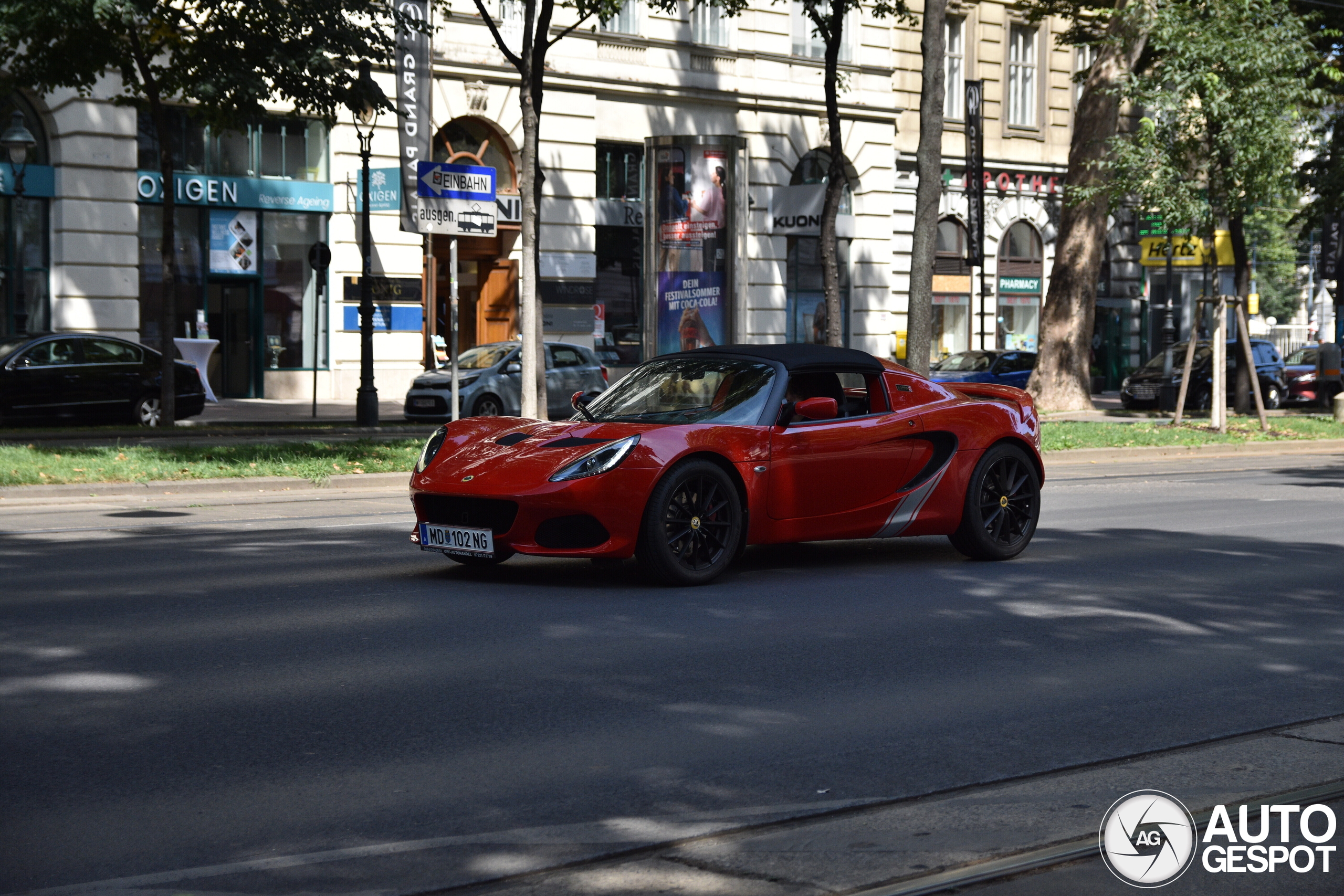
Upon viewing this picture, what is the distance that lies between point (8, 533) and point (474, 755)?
7.62 meters

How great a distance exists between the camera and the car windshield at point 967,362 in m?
33.6

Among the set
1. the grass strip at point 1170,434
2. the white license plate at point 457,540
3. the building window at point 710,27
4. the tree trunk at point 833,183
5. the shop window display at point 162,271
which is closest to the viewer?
the white license plate at point 457,540

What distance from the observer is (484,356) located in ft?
82.7

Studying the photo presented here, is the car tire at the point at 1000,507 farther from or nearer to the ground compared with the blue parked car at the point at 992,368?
nearer to the ground

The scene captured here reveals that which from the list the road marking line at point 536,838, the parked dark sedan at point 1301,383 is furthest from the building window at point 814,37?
the road marking line at point 536,838

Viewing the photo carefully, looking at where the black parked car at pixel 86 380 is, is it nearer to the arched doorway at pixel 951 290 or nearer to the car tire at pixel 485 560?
the car tire at pixel 485 560

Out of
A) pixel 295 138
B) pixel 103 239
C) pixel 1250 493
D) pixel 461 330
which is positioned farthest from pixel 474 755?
pixel 461 330

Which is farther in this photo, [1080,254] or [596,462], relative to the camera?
[1080,254]

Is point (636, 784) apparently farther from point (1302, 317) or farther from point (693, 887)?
point (1302, 317)

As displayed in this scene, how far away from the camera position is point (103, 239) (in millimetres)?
27031

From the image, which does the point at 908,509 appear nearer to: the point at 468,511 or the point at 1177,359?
the point at 468,511

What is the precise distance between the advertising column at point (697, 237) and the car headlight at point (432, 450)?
14163mm

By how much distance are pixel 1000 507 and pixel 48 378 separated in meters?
16.1

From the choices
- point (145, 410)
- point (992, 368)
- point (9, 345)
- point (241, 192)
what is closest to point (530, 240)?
point (145, 410)
